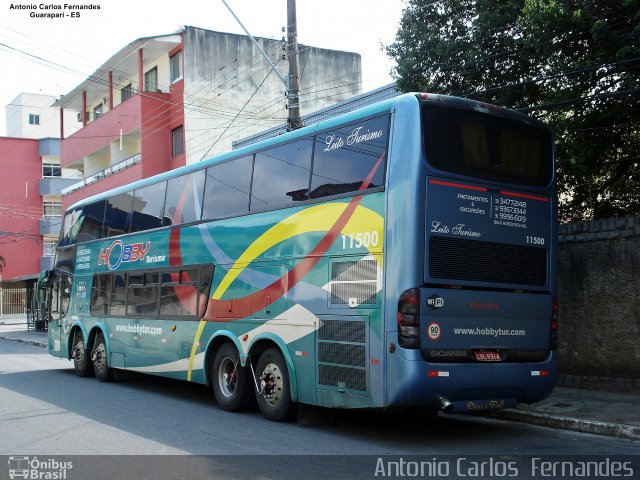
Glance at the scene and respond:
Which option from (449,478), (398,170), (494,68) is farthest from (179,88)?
(449,478)

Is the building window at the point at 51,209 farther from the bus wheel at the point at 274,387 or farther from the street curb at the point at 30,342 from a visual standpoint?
the bus wheel at the point at 274,387

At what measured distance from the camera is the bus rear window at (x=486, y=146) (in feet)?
29.5

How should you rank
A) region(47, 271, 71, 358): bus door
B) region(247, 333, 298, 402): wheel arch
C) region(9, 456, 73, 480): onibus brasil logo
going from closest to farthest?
region(9, 456, 73, 480): onibus brasil logo < region(247, 333, 298, 402): wheel arch < region(47, 271, 71, 358): bus door

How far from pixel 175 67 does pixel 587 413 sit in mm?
25988

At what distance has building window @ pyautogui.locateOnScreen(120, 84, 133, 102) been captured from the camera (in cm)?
3517

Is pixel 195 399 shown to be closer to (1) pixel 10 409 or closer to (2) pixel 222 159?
(1) pixel 10 409

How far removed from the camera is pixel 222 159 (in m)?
12.6

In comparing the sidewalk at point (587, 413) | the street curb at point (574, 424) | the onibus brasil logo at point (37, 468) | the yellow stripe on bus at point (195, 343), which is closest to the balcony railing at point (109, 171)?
the yellow stripe on bus at point (195, 343)

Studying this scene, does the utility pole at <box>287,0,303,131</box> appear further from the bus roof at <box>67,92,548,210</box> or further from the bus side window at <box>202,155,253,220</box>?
the bus roof at <box>67,92,548,210</box>

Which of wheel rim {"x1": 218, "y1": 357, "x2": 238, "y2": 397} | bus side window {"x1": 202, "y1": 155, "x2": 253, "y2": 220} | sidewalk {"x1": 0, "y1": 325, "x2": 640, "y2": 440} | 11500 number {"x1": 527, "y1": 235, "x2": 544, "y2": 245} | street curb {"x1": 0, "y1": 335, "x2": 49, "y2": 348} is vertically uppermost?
bus side window {"x1": 202, "y1": 155, "x2": 253, "y2": 220}

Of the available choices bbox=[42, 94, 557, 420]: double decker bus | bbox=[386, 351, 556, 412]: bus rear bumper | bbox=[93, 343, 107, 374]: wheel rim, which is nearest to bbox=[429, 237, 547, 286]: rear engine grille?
bbox=[42, 94, 557, 420]: double decker bus

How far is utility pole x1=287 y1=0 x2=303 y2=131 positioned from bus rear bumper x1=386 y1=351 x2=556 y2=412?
885cm

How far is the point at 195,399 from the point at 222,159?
13.9 feet

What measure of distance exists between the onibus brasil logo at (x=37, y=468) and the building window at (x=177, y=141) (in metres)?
24.5
